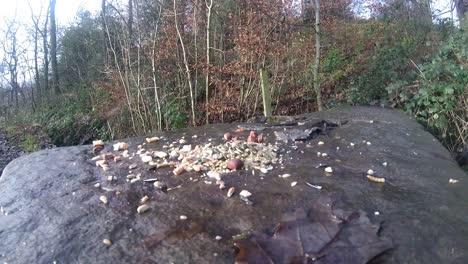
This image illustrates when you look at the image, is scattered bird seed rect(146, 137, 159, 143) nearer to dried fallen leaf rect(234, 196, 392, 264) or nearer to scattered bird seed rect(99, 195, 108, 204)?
scattered bird seed rect(99, 195, 108, 204)

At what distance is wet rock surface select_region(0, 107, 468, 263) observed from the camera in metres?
1.98

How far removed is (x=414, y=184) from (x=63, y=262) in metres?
2.05

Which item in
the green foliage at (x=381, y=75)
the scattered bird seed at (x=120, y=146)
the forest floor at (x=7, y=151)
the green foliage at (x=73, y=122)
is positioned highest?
the green foliage at (x=381, y=75)

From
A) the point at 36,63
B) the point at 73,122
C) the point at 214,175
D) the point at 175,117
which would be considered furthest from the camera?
the point at 36,63

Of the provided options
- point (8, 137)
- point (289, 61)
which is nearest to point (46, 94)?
point (8, 137)

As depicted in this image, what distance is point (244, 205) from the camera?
240 cm

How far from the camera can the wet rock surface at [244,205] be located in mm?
1977

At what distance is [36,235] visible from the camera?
2223 mm

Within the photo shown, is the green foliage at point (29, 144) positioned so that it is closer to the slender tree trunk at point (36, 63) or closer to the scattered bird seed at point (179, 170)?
the slender tree trunk at point (36, 63)

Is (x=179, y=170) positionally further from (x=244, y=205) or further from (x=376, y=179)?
(x=376, y=179)

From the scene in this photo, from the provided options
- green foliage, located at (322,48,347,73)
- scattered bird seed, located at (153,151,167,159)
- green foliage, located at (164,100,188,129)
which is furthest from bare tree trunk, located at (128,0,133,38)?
scattered bird seed, located at (153,151,167,159)

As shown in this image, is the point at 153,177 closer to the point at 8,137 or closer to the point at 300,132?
the point at 300,132

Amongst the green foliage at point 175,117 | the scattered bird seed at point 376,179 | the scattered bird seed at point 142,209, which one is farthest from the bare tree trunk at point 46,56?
the scattered bird seed at point 376,179

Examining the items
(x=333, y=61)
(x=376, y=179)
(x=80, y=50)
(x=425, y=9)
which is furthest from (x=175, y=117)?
(x=80, y=50)
